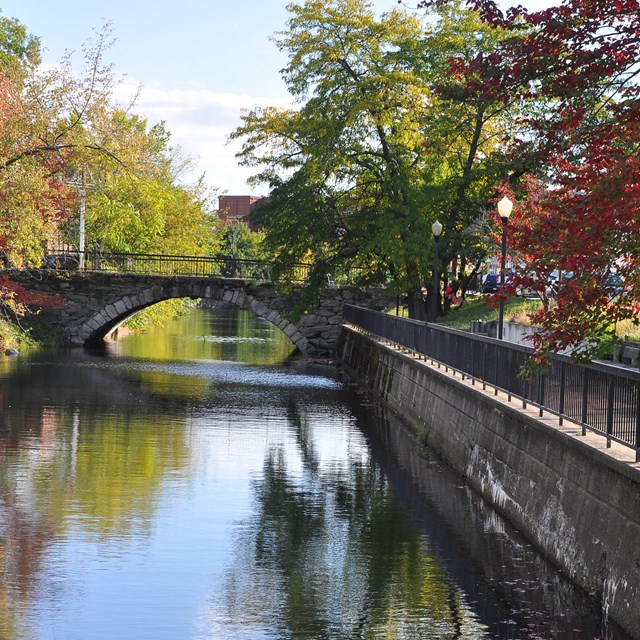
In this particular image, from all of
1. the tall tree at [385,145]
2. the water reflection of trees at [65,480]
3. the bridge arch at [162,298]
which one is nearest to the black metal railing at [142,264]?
the bridge arch at [162,298]

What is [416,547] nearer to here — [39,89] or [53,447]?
[53,447]

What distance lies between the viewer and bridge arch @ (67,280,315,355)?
51656 mm

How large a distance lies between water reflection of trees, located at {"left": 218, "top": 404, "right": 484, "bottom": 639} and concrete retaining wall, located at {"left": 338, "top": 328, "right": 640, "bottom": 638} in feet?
4.20

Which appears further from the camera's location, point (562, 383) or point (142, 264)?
point (142, 264)

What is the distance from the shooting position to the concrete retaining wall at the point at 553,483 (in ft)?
36.8

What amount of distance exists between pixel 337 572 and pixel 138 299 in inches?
1529

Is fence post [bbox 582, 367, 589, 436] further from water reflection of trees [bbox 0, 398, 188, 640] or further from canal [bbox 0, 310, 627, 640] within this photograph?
water reflection of trees [bbox 0, 398, 188, 640]

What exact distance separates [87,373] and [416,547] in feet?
82.6

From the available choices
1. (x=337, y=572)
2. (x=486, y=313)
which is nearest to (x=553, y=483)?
(x=337, y=572)

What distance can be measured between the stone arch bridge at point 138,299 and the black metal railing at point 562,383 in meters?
26.6

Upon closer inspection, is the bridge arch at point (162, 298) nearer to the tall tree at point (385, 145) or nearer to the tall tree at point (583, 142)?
the tall tree at point (385, 145)

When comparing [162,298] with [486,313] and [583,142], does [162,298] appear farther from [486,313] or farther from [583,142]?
[583,142]

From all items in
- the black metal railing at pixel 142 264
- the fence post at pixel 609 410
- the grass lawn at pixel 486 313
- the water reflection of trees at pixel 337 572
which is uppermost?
the black metal railing at pixel 142 264

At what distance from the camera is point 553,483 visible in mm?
13930
